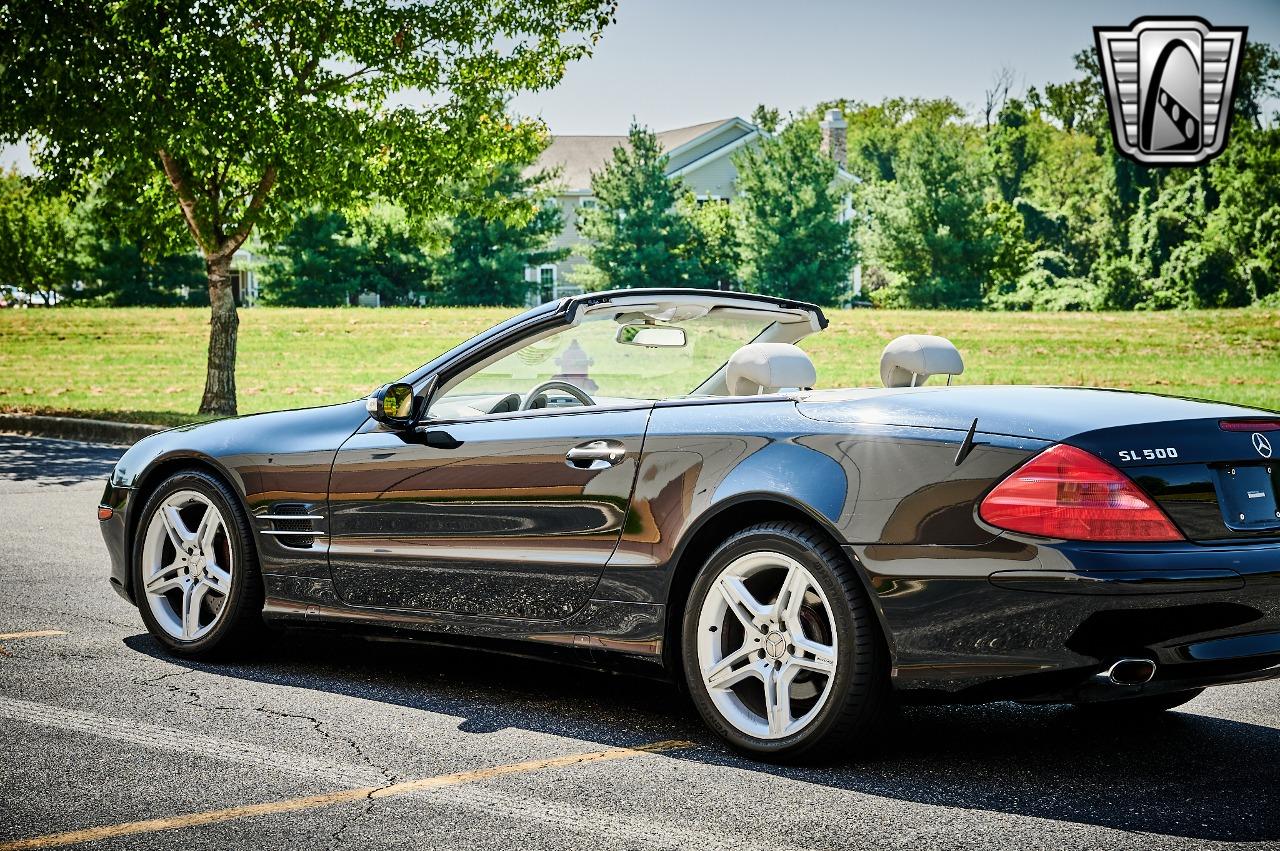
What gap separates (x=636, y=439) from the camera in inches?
189

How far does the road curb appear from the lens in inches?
698

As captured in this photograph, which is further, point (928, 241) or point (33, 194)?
point (928, 241)

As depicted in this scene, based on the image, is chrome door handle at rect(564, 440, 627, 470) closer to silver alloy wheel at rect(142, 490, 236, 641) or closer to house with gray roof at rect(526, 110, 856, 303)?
silver alloy wheel at rect(142, 490, 236, 641)

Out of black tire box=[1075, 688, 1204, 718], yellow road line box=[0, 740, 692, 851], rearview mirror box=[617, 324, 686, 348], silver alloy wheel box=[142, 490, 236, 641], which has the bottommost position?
black tire box=[1075, 688, 1204, 718]

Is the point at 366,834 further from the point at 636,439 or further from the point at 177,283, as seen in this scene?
the point at 177,283

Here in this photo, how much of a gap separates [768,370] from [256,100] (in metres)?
14.0

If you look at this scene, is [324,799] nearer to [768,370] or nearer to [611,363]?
[768,370]

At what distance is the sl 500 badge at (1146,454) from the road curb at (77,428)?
1470 centimetres

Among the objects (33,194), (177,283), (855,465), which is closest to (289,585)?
(855,465)

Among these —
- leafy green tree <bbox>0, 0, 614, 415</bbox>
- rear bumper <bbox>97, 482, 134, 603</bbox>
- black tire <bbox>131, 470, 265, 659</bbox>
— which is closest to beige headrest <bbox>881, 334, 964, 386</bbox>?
black tire <bbox>131, 470, 265, 659</bbox>

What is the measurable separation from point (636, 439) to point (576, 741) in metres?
0.98

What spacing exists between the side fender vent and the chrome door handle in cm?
122

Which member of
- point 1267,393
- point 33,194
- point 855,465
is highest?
→ point 33,194

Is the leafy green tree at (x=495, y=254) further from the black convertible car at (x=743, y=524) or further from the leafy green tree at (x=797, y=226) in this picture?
the black convertible car at (x=743, y=524)
